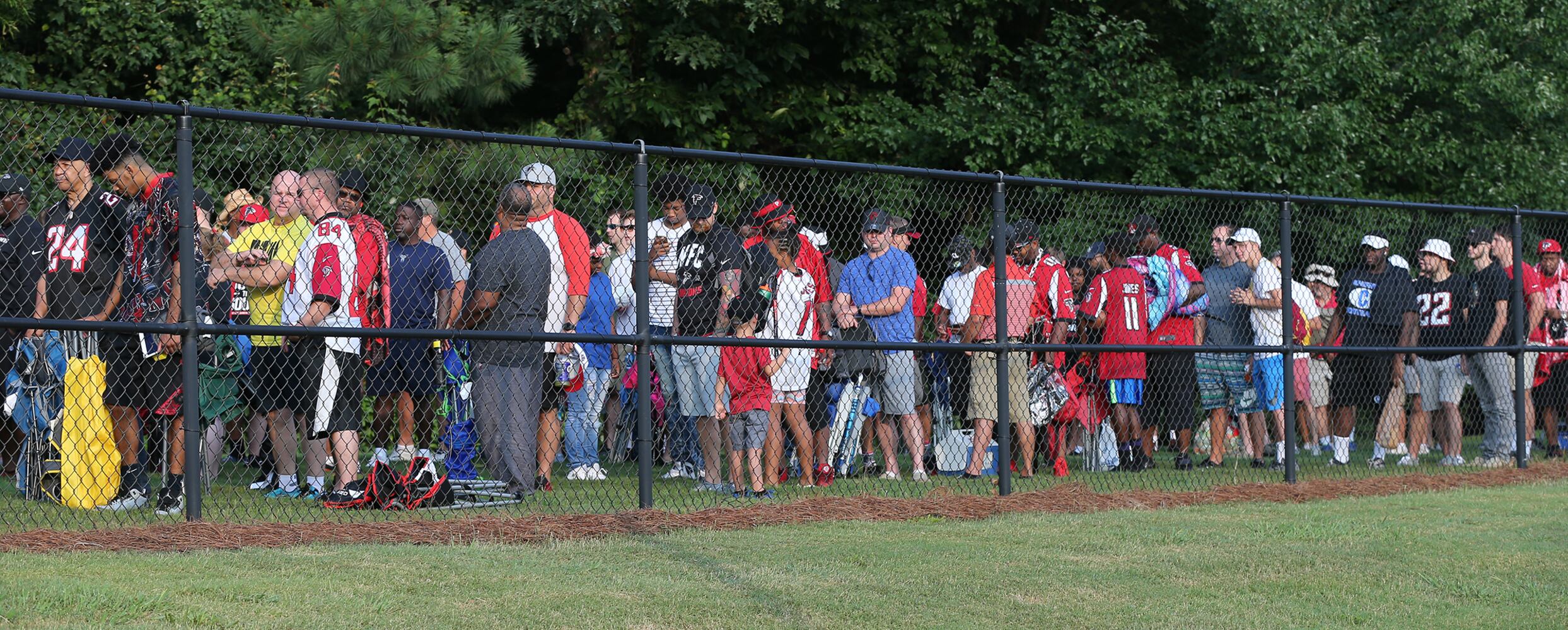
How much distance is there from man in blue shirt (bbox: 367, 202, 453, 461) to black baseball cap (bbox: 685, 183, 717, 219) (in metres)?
1.51

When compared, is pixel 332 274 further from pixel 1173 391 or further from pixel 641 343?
pixel 1173 391

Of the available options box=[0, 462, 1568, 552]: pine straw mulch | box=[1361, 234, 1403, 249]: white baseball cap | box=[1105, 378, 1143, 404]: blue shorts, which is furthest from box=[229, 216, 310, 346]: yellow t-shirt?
box=[1361, 234, 1403, 249]: white baseball cap

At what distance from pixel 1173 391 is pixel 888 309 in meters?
2.67

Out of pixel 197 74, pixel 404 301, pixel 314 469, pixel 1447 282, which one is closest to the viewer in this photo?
pixel 314 469

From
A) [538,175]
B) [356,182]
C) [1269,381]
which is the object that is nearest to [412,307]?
[356,182]

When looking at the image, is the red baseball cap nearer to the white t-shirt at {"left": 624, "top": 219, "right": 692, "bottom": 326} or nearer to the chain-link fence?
the chain-link fence

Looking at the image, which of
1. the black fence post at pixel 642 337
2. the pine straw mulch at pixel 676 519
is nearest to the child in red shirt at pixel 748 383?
the pine straw mulch at pixel 676 519

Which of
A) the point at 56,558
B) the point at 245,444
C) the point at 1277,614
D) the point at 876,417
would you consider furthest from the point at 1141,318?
the point at 56,558

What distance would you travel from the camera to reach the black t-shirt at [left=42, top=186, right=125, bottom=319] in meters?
7.25

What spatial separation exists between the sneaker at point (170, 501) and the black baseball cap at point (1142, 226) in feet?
22.1

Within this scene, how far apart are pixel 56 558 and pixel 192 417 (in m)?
0.89

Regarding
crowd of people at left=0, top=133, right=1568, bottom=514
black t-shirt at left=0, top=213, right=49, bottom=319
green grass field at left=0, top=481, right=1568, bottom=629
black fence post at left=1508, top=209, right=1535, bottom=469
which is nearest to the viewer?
green grass field at left=0, top=481, right=1568, bottom=629

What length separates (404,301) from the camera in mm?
8961

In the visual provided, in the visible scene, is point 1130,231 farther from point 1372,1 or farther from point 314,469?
point 1372,1
